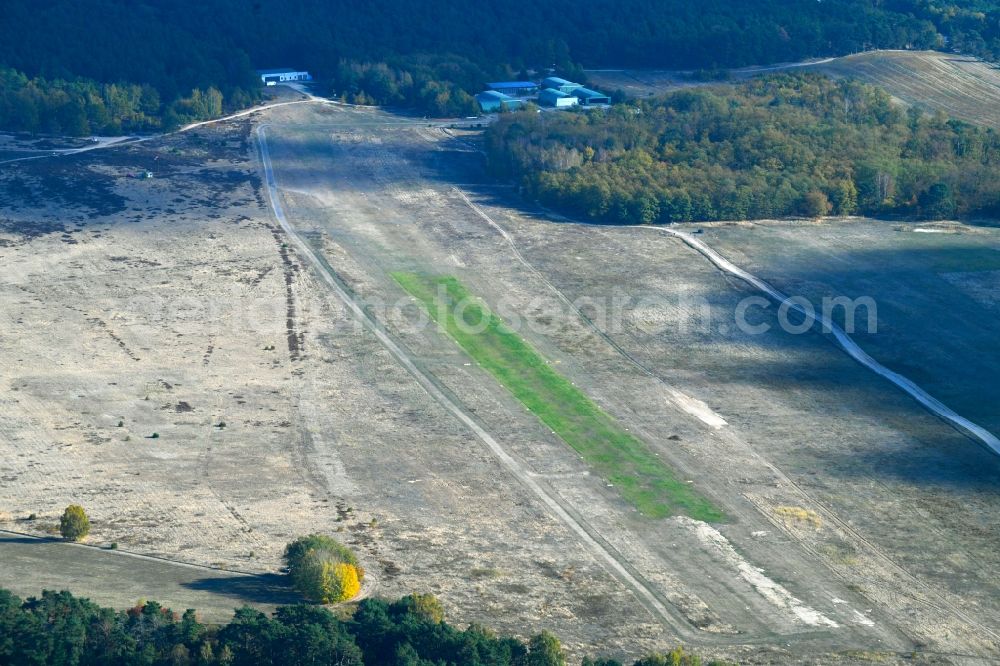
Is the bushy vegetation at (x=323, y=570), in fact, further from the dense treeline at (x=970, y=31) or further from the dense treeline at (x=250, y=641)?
the dense treeline at (x=970, y=31)

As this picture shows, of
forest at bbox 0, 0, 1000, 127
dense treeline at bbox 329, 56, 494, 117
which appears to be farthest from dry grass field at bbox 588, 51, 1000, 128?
dense treeline at bbox 329, 56, 494, 117

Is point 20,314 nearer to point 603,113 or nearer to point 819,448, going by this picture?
point 819,448

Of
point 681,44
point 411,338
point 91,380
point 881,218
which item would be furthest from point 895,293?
point 681,44

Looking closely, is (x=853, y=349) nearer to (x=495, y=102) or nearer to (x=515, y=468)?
(x=515, y=468)

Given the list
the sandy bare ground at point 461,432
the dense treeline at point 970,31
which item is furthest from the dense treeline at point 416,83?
the dense treeline at point 970,31

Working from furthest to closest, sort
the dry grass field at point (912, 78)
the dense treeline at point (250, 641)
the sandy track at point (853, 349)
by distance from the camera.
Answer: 1. the dry grass field at point (912, 78)
2. the sandy track at point (853, 349)
3. the dense treeline at point (250, 641)
